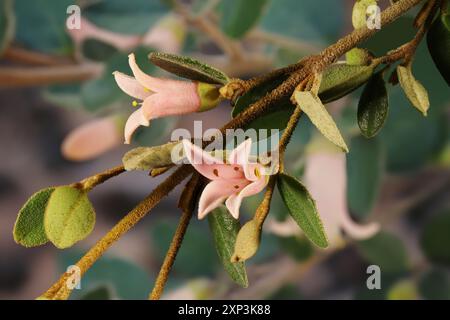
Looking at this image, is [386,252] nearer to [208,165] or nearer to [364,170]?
[364,170]

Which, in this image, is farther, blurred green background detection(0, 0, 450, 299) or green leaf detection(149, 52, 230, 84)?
blurred green background detection(0, 0, 450, 299)

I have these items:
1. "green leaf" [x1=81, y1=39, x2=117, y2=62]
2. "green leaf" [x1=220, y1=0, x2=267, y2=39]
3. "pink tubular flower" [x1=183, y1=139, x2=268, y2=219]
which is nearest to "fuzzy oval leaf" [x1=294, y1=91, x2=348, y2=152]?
"pink tubular flower" [x1=183, y1=139, x2=268, y2=219]

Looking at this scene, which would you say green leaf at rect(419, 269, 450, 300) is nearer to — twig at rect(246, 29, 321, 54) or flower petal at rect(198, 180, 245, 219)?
twig at rect(246, 29, 321, 54)

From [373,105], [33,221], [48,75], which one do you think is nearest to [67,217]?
[33,221]

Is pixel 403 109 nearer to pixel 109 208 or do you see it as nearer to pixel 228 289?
pixel 228 289

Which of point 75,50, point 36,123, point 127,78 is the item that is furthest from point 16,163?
point 127,78
